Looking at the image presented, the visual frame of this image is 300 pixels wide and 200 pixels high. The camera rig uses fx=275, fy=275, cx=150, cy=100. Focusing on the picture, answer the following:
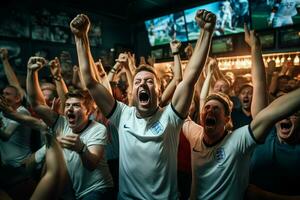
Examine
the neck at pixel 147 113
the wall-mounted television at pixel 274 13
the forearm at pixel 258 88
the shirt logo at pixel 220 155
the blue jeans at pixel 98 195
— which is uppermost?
the wall-mounted television at pixel 274 13

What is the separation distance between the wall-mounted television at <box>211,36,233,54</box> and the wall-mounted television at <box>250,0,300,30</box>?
2.96 ft

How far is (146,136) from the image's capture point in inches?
81.0

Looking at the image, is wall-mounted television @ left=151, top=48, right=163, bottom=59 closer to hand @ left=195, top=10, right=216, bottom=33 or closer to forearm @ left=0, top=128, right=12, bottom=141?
forearm @ left=0, top=128, right=12, bottom=141

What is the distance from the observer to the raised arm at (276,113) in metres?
1.73

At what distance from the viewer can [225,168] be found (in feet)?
6.42

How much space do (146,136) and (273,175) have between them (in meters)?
1.03

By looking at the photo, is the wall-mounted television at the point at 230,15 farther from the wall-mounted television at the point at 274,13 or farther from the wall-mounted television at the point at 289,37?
the wall-mounted television at the point at 289,37

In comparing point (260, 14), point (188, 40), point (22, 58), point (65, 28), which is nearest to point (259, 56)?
point (260, 14)

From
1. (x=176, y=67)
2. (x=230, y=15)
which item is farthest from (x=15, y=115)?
(x=230, y=15)

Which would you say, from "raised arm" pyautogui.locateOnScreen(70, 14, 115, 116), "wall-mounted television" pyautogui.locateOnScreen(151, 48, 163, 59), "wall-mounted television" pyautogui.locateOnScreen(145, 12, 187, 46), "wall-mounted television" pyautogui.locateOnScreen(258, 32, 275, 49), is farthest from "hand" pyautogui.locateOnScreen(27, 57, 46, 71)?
"wall-mounted television" pyautogui.locateOnScreen(151, 48, 163, 59)

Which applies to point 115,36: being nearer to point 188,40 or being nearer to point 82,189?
point 188,40

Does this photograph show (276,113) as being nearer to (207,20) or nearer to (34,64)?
(207,20)

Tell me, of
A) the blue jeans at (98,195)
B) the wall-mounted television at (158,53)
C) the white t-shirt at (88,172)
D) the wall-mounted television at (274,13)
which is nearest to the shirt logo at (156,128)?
the white t-shirt at (88,172)

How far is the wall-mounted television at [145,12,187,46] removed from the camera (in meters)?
A: 8.32
